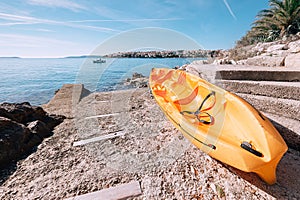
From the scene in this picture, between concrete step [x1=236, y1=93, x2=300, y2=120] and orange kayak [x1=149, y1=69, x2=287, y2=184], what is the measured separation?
2.23 ft

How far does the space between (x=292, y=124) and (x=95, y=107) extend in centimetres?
424

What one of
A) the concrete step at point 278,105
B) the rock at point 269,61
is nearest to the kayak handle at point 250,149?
the concrete step at point 278,105

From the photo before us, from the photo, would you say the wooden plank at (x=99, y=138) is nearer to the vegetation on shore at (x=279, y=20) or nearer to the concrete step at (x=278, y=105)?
the concrete step at (x=278, y=105)

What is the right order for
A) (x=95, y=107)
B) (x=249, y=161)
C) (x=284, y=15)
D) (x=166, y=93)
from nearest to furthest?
1. (x=249, y=161)
2. (x=166, y=93)
3. (x=95, y=107)
4. (x=284, y=15)

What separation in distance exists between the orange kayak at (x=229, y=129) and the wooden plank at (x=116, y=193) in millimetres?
846

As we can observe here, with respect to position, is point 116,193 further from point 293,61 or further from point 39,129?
point 293,61

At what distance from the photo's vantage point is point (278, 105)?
2.12 m

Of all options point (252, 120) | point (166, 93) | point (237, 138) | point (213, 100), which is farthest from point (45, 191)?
point (166, 93)

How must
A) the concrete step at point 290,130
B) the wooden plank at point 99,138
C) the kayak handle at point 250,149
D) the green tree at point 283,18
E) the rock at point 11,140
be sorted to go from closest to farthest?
the kayak handle at point 250,149, the concrete step at point 290,130, the rock at point 11,140, the wooden plank at point 99,138, the green tree at point 283,18

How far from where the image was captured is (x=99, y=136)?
2.63 m

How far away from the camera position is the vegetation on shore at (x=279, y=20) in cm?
953

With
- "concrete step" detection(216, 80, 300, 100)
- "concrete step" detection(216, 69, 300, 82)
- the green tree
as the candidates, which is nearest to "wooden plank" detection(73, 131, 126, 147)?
"concrete step" detection(216, 80, 300, 100)

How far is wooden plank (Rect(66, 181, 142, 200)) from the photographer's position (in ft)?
4.66

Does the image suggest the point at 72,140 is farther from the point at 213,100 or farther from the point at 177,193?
the point at 213,100
